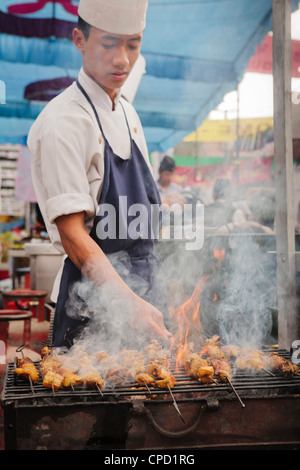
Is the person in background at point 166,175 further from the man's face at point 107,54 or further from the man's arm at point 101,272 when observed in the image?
the man's arm at point 101,272

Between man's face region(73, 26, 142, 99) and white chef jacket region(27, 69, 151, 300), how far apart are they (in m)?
0.08

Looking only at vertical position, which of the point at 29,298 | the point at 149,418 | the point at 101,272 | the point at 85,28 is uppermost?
the point at 85,28

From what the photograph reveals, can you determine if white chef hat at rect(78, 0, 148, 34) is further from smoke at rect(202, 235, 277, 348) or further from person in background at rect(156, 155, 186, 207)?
person in background at rect(156, 155, 186, 207)

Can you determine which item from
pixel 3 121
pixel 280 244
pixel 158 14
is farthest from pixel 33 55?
pixel 280 244

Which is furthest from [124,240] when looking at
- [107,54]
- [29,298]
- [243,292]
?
[29,298]

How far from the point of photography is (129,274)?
2721 millimetres

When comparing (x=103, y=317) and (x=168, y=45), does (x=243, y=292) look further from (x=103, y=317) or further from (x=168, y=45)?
(x=168, y=45)

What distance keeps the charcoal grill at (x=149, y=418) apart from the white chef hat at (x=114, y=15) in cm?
189

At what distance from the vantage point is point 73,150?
244cm

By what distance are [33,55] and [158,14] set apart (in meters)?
1.70

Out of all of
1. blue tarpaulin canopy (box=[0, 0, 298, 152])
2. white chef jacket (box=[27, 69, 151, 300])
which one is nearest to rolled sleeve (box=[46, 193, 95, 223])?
white chef jacket (box=[27, 69, 151, 300])

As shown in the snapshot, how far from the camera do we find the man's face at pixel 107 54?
2578mm

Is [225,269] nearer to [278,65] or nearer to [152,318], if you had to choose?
[278,65]

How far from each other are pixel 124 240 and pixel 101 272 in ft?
1.25
